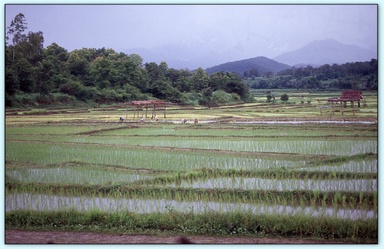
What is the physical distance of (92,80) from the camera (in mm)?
5461

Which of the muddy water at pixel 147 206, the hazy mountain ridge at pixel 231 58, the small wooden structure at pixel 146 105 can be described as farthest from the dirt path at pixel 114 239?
the hazy mountain ridge at pixel 231 58

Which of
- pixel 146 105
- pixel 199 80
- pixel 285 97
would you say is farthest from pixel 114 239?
pixel 285 97

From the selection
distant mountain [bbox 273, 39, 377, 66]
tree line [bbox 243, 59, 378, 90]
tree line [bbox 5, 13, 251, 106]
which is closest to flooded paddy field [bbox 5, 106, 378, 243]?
tree line [bbox 5, 13, 251, 106]

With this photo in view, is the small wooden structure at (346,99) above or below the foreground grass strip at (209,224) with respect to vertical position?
above

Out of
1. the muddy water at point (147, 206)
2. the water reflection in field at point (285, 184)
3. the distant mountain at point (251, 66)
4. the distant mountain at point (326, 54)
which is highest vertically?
the distant mountain at point (326, 54)

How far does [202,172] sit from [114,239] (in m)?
1.38

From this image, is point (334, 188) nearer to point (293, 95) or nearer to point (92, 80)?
point (293, 95)

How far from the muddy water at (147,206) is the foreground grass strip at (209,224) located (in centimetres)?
10

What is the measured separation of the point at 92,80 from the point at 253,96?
7.51ft

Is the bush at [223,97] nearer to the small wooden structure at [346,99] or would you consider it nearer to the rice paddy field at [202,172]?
the rice paddy field at [202,172]

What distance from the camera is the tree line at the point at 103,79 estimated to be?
5.05 m

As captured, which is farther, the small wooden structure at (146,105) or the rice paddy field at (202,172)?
the small wooden structure at (146,105)

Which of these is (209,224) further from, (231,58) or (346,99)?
(346,99)

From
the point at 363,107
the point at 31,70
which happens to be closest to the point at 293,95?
the point at 363,107
